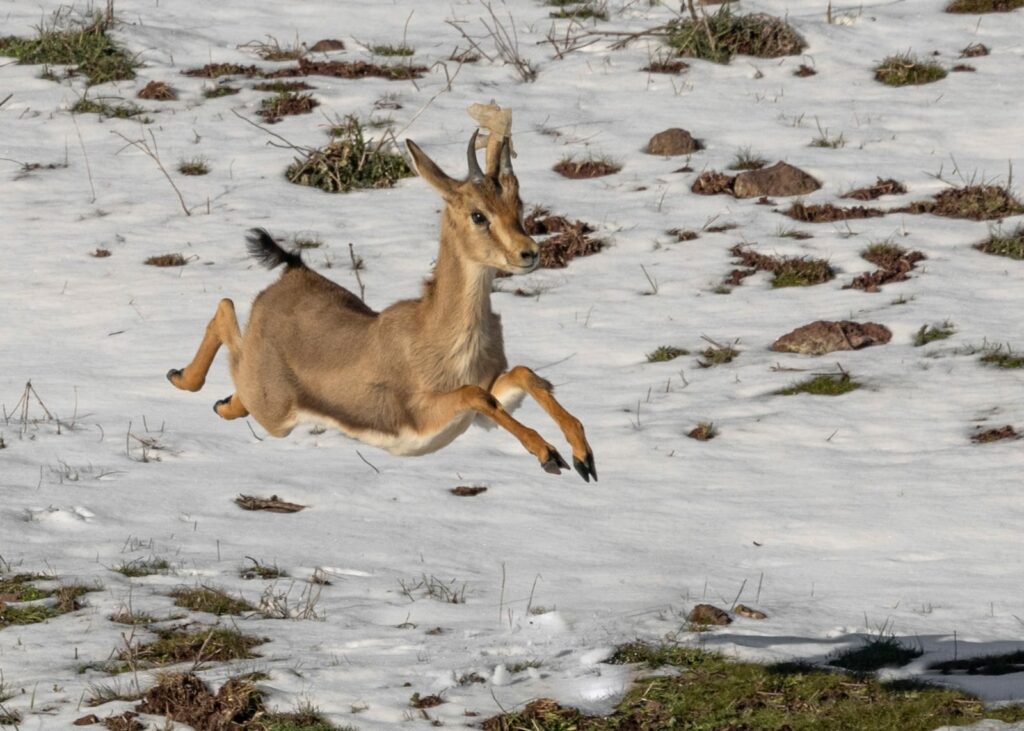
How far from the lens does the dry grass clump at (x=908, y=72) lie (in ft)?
70.3

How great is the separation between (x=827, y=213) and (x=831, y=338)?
114 inches

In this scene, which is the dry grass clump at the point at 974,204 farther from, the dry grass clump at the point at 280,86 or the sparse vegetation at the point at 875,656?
the sparse vegetation at the point at 875,656

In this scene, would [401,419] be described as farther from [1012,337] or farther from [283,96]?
[283,96]

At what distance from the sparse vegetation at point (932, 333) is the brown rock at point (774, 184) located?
3525 millimetres

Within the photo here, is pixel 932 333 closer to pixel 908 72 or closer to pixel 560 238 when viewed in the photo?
pixel 560 238

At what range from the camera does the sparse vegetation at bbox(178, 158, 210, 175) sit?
19.1 m

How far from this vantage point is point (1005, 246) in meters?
16.7

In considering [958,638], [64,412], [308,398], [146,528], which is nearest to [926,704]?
[958,638]

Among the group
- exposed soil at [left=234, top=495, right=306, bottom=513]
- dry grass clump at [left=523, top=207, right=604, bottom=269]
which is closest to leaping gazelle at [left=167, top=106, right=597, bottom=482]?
exposed soil at [left=234, top=495, right=306, bottom=513]

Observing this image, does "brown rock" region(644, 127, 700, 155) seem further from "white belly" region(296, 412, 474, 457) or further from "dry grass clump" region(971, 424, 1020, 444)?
"white belly" region(296, 412, 474, 457)

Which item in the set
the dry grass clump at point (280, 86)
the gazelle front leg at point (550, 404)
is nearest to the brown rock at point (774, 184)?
the dry grass clump at point (280, 86)

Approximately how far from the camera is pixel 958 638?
9.96m

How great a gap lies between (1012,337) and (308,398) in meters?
7.69

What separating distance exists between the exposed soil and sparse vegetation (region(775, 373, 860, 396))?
441 centimetres
